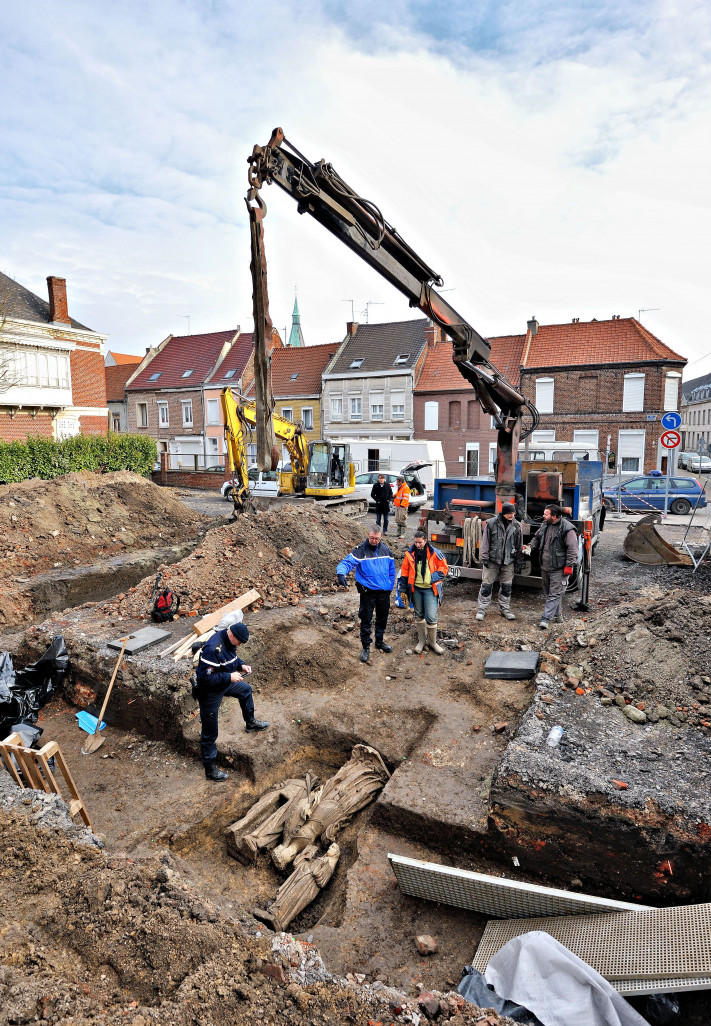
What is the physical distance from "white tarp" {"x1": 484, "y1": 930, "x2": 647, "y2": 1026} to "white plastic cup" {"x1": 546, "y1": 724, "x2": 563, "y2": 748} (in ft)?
5.88

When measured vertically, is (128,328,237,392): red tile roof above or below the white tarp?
above

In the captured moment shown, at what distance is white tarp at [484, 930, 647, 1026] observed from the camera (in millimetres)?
3055

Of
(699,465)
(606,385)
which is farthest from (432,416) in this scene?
(699,465)

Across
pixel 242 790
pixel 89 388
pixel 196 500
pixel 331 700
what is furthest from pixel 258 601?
pixel 89 388

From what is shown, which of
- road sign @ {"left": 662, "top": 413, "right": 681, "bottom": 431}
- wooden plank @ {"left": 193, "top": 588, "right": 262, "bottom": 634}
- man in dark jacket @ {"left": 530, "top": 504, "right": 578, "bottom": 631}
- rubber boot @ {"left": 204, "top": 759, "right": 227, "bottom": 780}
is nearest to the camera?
rubber boot @ {"left": 204, "top": 759, "right": 227, "bottom": 780}

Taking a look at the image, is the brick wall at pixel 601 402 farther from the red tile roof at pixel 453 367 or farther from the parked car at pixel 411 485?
the parked car at pixel 411 485

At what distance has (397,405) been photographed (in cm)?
3347

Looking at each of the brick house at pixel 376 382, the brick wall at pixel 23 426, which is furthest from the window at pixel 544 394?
the brick wall at pixel 23 426

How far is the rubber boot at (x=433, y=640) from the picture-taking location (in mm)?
7844

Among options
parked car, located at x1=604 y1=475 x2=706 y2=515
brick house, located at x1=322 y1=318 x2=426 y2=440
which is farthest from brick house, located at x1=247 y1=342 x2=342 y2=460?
parked car, located at x1=604 y1=475 x2=706 y2=515

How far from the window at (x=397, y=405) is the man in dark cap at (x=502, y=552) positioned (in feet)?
82.3

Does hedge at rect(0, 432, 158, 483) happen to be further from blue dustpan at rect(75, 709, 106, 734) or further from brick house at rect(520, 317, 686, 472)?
brick house at rect(520, 317, 686, 472)

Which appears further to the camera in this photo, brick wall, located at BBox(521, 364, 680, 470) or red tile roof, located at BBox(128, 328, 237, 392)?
red tile roof, located at BBox(128, 328, 237, 392)

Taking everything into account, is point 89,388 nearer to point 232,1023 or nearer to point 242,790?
point 242,790
